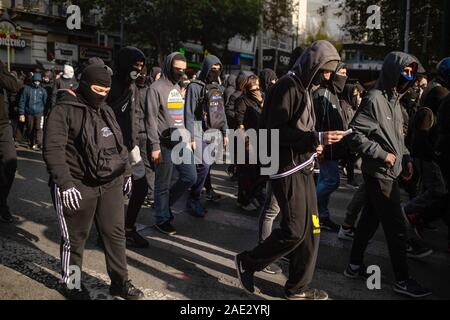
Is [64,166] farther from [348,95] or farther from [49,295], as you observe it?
[348,95]

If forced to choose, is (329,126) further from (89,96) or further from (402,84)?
(89,96)

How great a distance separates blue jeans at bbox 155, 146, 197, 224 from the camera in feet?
17.0

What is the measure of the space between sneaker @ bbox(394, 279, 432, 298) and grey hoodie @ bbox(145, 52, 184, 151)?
8.60 ft

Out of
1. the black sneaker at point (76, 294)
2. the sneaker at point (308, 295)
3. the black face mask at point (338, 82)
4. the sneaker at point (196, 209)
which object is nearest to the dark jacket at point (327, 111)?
the black face mask at point (338, 82)

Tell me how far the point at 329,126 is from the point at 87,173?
274cm

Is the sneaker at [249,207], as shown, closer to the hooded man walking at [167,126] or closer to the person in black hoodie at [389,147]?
the hooded man walking at [167,126]

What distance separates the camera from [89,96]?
3.40m

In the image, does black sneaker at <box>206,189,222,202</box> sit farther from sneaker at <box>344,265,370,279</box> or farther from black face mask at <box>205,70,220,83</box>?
sneaker at <box>344,265,370,279</box>

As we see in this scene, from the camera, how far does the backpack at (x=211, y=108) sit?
18.9 ft

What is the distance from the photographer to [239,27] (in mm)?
33656

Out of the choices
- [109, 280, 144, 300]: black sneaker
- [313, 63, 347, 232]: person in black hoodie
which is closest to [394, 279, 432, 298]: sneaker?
[313, 63, 347, 232]: person in black hoodie

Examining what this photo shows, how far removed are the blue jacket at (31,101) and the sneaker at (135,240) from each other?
7624 millimetres

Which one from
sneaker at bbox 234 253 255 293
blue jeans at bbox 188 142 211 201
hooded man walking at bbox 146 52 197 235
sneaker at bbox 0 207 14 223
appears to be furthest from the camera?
blue jeans at bbox 188 142 211 201

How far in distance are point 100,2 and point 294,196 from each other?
27.3 m
